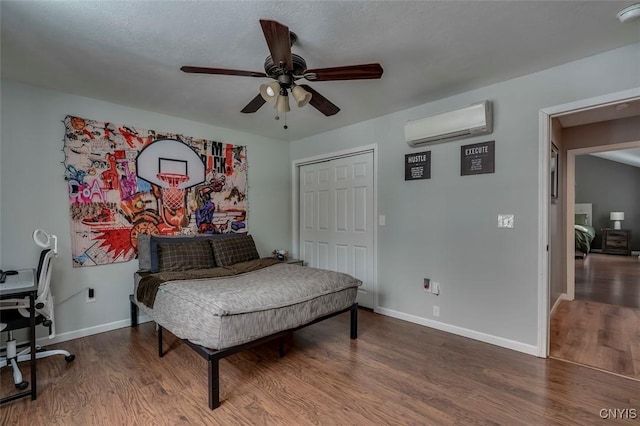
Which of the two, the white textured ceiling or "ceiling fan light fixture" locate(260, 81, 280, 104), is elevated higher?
the white textured ceiling

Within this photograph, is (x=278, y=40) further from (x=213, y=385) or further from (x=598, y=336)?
(x=598, y=336)

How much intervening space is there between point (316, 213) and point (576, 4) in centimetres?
347

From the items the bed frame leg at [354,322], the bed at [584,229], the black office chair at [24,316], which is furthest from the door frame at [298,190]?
the bed at [584,229]

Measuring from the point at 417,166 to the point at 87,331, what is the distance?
12.6ft

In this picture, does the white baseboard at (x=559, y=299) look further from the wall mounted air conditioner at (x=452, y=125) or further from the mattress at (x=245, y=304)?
the mattress at (x=245, y=304)

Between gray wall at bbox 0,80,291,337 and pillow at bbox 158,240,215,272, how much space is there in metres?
0.57

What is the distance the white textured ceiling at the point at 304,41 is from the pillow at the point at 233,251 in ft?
5.26

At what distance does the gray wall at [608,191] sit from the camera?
817 centimetres

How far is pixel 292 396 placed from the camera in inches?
82.0

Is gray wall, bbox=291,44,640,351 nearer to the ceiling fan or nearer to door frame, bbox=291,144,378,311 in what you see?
door frame, bbox=291,144,378,311

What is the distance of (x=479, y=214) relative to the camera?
2.96 meters

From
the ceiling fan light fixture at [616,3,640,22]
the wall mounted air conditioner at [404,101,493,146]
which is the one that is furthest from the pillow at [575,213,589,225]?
the ceiling fan light fixture at [616,3,640,22]

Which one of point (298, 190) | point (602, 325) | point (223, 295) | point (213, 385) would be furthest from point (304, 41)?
point (602, 325)

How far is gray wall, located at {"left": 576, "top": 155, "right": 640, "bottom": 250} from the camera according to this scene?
8.17 m
